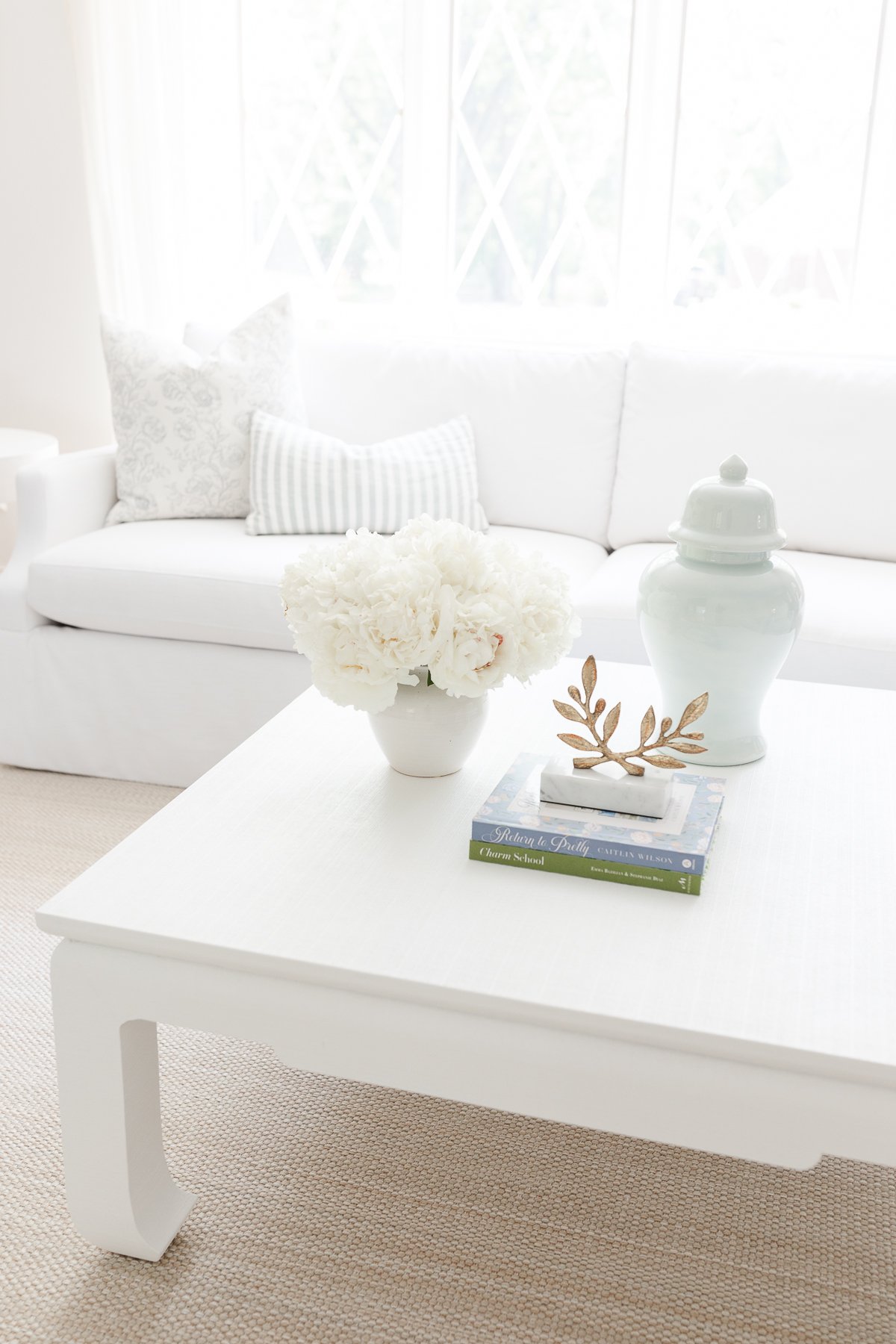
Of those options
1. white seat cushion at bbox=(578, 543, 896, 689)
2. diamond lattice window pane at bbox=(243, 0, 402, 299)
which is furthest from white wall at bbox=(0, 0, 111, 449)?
white seat cushion at bbox=(578, 543, 896, 689)

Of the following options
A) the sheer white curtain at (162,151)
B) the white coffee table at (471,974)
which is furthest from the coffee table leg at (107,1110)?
the sheer white curtain at (162,151)

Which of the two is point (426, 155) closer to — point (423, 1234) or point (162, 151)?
point (162, 151)

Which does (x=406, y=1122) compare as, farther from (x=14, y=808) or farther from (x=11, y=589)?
(x=11, y=589)

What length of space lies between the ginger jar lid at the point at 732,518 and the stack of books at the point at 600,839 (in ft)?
1.06

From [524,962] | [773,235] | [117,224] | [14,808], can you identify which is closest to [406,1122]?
[524,962]

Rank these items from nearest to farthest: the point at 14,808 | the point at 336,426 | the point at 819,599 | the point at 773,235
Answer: the point at 819,599 < the point at 14,808 < the point at 336,426 < the point at 773,235

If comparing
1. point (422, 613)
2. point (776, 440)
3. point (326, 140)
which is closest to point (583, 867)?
point (422, 613)

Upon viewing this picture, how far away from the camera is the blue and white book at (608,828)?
1.19 m

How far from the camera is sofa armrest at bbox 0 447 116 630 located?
2457 mm

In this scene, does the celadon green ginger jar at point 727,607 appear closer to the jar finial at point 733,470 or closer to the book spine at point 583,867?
the jar finial at point 733,470

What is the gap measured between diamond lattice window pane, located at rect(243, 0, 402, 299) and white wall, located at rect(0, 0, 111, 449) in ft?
1.83

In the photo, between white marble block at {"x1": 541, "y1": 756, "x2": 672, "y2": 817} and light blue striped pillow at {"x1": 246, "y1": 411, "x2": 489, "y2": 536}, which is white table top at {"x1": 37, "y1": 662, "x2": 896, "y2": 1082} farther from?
light blue striped pillow at {"x1": 246, "y1": 411, "x2": 489, "y2": 536}

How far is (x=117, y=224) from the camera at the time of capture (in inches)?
139

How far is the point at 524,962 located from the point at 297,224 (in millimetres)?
2980
